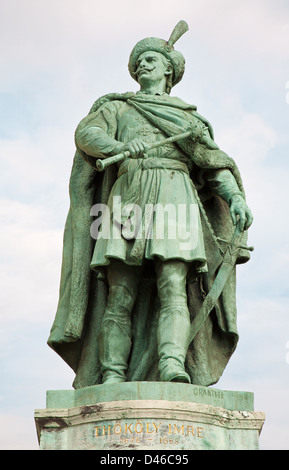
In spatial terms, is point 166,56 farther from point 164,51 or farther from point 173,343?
point 173,343

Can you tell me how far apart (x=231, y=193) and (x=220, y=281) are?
1010mm

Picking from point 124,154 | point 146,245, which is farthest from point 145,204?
point 124,154

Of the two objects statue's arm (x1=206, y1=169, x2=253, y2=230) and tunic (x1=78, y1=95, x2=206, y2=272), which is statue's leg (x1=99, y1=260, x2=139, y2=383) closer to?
tunic (x1=78, y1=95, x2=206, y2=272)

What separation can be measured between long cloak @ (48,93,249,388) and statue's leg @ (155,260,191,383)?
1.42 ft

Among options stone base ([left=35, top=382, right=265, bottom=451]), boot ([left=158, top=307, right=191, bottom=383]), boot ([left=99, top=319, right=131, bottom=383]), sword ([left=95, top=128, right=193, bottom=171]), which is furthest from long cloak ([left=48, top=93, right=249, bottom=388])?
stone base ([left=35, top=382, right=265, bottom=451])

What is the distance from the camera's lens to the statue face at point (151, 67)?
12969 millimetres

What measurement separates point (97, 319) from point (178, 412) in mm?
1930

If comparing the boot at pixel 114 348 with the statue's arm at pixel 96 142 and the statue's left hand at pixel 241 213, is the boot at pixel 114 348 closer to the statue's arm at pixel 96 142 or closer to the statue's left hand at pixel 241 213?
the statue's left hand at pixel 241 213

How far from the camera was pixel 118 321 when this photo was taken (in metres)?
11.9

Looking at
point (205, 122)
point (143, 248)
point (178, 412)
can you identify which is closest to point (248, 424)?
point (178, 412)

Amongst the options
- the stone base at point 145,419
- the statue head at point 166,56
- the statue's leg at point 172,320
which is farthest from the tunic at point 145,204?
the stone base at point 145,419

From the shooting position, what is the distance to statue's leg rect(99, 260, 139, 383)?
1177 centimetres

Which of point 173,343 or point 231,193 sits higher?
point 231,193
